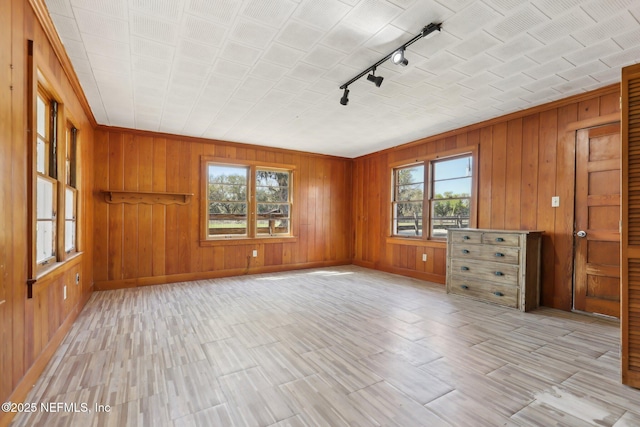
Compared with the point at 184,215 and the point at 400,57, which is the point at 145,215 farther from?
Result: the point at 400,57

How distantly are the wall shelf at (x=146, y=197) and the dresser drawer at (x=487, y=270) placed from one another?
453 cm

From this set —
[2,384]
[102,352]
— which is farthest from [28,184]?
[102,352]

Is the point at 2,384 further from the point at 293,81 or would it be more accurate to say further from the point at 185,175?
the point at 185,175

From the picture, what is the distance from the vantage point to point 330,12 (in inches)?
80.6

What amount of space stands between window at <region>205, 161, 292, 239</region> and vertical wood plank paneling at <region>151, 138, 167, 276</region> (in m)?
0.71

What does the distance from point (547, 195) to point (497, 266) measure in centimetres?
111

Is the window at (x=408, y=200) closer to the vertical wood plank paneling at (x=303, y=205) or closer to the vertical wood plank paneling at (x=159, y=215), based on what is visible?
the vertical wood plank paneling at (x=303, y=205)

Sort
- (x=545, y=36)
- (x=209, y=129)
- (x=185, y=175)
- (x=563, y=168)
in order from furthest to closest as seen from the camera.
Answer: (x=185, y=175) < (x=209, y=129) < (x=563, y=168) < (x=545, y=36)

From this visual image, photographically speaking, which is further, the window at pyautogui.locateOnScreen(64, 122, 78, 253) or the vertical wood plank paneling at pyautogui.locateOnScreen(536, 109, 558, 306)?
the vertical wood plank paneling at pyautogui.locateOnScreen(536, 109, 558, 306)

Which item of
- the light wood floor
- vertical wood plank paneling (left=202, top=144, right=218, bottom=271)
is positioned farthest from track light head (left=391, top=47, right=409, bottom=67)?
vertical wood plank paneling (left=202, top=144, right=218, bottom=271)

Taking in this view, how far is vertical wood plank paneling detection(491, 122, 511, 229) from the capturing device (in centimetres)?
414

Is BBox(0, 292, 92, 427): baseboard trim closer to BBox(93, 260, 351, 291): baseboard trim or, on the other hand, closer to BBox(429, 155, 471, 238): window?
BBox(93, 260, 351, 291): baseboard trim

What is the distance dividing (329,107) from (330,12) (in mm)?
1751

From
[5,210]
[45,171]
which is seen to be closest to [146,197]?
[45,171]
